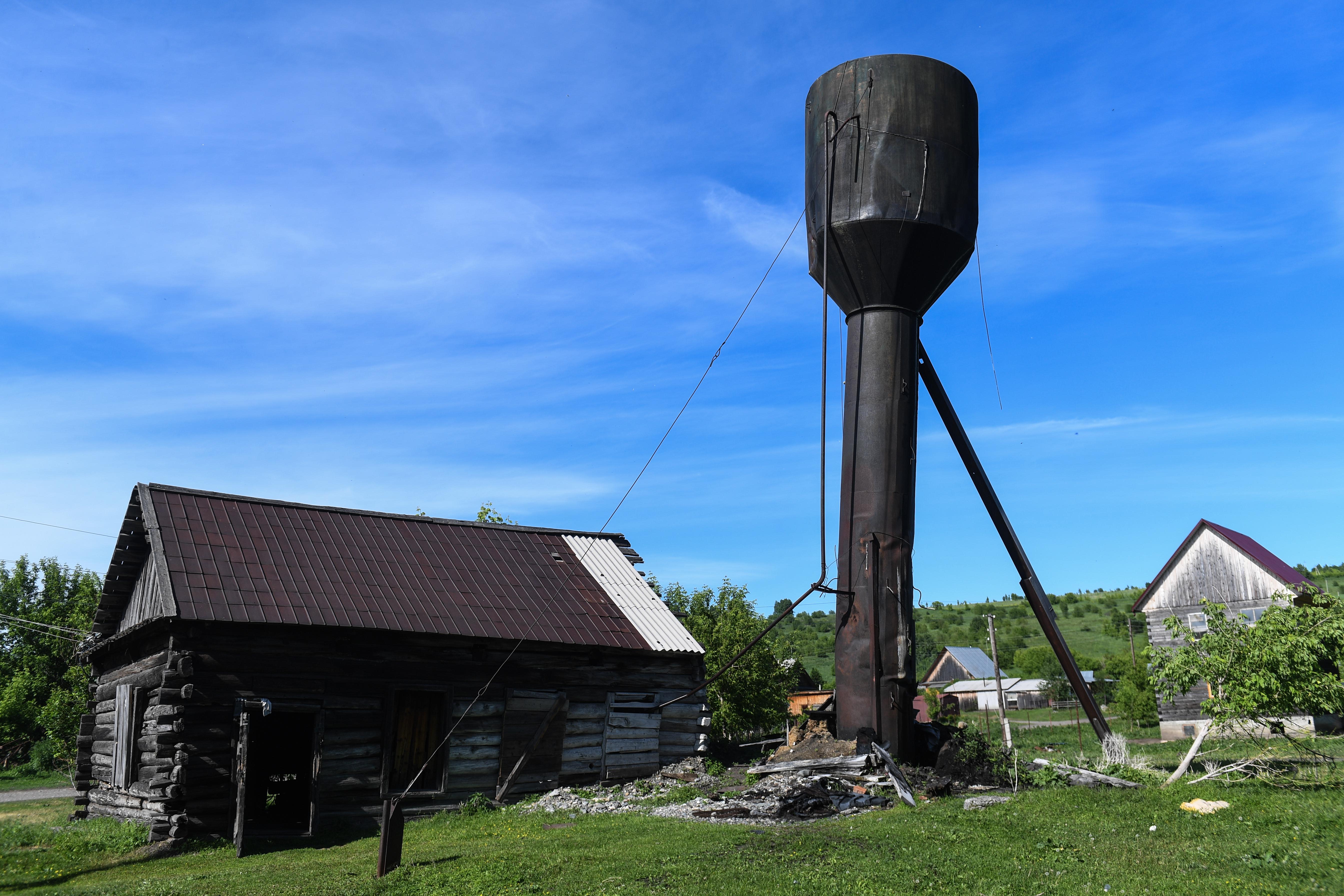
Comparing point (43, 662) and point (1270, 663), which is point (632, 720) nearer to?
point (1270, 663)

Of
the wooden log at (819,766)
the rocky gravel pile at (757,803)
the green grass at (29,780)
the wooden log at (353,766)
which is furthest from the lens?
the green grass at (29,780)

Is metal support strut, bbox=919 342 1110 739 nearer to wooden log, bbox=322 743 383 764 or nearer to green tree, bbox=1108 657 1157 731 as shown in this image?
wooden log, bbox=322 743 383 764

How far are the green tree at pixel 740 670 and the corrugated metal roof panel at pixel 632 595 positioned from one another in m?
6.77

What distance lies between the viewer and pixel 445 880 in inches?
395

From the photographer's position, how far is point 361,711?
53.5 feet

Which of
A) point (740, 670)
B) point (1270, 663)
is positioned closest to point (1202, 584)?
point (740, 670)

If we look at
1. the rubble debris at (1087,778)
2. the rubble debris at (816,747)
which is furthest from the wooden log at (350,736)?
the rubble debris at (1087,778)

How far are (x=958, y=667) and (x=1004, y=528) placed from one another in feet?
185

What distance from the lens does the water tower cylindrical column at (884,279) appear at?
14484 mm

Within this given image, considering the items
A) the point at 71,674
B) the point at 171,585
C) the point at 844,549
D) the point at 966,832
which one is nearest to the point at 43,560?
the point at 71,674

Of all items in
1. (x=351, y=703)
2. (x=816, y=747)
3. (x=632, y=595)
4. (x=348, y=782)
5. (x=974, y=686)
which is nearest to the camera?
(x=816, y=747)

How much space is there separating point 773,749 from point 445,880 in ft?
50.9

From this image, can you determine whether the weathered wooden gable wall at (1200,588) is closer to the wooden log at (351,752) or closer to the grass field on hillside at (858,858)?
the grass field on hillside at (858,858)

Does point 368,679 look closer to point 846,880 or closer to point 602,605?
point 602,605
